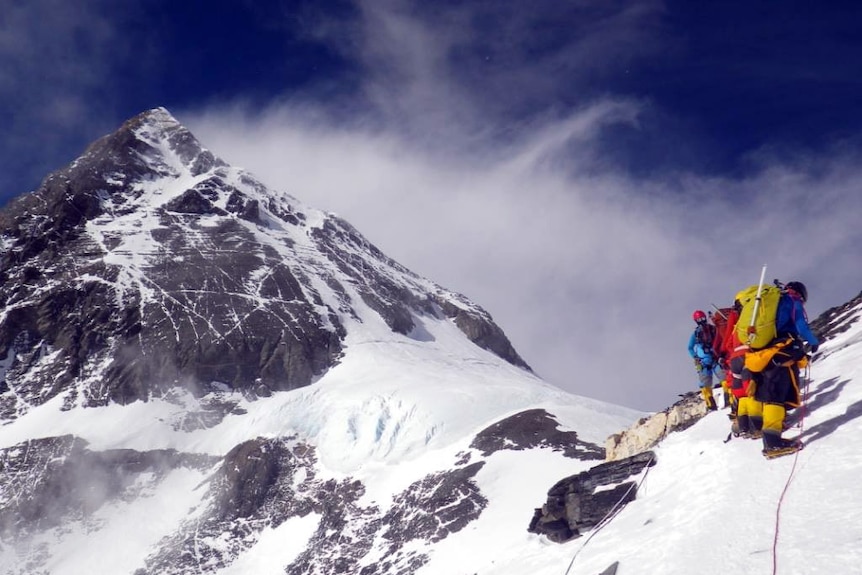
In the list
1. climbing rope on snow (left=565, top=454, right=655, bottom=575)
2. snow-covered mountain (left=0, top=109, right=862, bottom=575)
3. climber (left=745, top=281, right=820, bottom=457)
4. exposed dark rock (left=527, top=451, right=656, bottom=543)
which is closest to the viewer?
snow-covered mountain (left=0, top=109, right=862, bottom=575)

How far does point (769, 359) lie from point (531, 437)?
4112 centimetres

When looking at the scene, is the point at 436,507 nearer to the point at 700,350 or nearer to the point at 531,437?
the point at 531,437

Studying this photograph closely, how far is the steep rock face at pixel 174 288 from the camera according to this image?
77500mm

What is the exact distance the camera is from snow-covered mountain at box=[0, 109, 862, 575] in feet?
32.6

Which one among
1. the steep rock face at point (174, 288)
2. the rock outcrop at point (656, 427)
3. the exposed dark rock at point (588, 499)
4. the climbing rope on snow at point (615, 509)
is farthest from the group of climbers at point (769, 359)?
the steep rock face at point (174, 288)

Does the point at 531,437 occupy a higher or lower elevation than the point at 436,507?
higher

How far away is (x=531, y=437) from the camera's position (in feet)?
165

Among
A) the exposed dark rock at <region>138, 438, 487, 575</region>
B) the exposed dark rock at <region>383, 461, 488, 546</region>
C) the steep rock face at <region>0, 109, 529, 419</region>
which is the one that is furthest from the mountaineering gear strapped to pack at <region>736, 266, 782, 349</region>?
the steep rock face at <region>0, 109, 529, 419</region>

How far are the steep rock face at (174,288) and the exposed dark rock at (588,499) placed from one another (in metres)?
63.7

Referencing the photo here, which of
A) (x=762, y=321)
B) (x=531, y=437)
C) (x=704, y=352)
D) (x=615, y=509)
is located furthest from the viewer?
(x=531, y=437)

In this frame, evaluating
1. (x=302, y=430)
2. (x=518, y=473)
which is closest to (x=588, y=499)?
(x=518, y=473)

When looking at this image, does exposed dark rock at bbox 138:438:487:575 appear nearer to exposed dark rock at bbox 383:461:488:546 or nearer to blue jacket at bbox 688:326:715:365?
exposed dark rock at bbox 383:461:488:546

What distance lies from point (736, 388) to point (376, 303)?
8883 centimetres

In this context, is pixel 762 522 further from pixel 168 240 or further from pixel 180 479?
pixel 168 240
